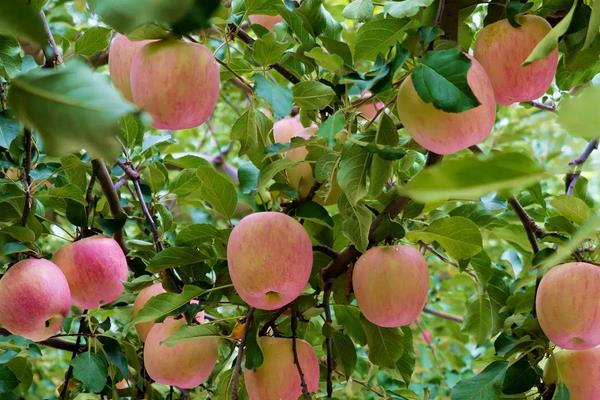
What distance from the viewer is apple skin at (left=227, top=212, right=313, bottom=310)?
3.28 ft

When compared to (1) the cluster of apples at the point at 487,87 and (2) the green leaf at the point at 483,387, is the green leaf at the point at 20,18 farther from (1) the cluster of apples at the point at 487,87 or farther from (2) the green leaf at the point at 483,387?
(2) the green leaf at the point at 483,387

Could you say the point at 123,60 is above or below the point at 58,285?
above

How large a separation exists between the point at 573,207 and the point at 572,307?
16 cm

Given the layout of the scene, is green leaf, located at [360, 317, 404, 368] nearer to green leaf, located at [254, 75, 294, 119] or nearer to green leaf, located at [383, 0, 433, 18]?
green leaf, located at [254, 75, 294, 119]

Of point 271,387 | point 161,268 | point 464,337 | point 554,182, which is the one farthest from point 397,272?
point 554,182

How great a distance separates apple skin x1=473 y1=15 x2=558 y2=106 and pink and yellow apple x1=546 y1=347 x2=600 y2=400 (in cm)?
43

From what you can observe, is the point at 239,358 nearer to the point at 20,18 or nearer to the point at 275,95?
the point at 275,95

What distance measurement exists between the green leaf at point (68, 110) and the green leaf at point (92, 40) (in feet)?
3.07

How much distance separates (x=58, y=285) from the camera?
1240 mm

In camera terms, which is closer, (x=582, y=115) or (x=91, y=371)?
(x=582, y=115)

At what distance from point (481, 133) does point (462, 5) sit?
7.8 inches

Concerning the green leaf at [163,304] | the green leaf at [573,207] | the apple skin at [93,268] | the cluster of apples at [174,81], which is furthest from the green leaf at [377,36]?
the apple skin at [93,268]

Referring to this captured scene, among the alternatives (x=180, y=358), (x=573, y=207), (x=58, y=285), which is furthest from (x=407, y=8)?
(x=58, y=285)

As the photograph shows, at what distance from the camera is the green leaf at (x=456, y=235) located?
1097 millimetres
